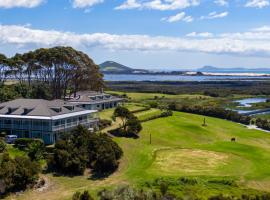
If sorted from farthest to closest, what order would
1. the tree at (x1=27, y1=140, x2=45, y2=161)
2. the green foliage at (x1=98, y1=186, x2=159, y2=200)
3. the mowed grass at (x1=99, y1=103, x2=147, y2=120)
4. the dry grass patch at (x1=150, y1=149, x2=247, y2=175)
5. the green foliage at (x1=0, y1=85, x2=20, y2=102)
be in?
Answer: the mowed grass at (x1=99, y1=103, x2=147, y2=120) → the green foliage at (x1=0, y1=85, x2=20, y2=102) → the dry grass patch at (x1=150, y1=149, x2=247, y2=175) → the tree at (x1=27, y1=140, x2=45, y2=161) → the green foliage at (x1=98, y1=186, x2=159, y2=200)

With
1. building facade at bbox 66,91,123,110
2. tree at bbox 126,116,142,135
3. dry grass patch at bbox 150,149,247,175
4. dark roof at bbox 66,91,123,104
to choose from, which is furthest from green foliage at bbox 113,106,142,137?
dark roof at bbox 66,91,123,104

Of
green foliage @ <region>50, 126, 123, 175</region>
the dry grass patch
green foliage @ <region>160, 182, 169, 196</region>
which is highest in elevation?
green foliage @ <region>50, 126, 123, 175</region>

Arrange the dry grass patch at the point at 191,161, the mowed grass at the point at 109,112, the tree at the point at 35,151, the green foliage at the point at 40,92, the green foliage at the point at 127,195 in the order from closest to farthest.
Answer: the green foliage at the point at 127,195, the tree at the point at 35,151, the dry grass patch at the point at 191,161, the mowed grass at the point at 109,112, the green foliage at the point at 40,92

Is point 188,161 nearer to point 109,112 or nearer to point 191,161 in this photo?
point 191,161

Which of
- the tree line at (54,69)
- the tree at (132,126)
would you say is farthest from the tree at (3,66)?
the tree at (132,126)

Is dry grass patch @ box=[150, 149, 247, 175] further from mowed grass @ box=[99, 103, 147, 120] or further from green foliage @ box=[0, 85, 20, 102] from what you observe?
green foliage @ box=[0, 85, 20, 102]

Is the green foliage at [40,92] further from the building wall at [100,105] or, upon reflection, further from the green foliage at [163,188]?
the green foliage at [163,188]

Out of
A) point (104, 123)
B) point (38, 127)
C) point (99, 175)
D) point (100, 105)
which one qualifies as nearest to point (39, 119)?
point (38, 127)
